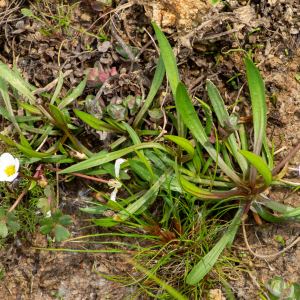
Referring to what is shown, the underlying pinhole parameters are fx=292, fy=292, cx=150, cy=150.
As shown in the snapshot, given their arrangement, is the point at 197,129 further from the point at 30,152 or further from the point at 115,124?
the point at 30,152

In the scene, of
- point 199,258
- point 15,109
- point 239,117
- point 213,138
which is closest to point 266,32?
point 239,117

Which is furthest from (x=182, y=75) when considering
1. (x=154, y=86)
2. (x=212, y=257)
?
(x=212, y=257)

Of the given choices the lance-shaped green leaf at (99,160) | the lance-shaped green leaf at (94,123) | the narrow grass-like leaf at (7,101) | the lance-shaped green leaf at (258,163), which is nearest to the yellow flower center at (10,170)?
the narrow grass-like leaf at (7,101)

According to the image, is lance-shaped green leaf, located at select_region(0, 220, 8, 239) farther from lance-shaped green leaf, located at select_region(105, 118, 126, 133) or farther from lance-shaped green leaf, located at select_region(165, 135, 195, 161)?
lance-shaped green leaf, located at select_region(165, 135, 195, 161)

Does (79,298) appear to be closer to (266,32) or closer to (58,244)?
(58,244)

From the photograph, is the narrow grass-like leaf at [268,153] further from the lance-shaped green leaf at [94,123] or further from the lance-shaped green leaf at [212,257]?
the lance-shaped green leaf at [94,123]
